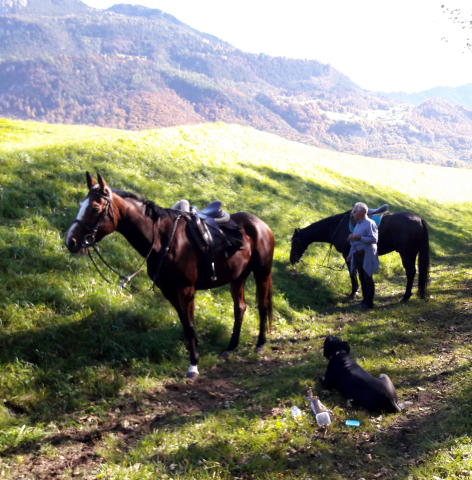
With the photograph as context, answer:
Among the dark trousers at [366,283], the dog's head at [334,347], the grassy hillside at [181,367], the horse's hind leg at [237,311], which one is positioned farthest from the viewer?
the dark trousers at [366,283]

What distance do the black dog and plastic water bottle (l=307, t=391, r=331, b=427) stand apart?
1.58 feet

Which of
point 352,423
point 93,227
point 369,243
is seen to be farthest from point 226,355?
point 369,243

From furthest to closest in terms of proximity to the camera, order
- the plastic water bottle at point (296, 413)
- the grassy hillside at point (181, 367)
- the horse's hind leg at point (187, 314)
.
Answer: the horse's hind leg at point (187, 314) < the plastic water bottle at point (296, 413) < the grassy hillside at point (181, 367)

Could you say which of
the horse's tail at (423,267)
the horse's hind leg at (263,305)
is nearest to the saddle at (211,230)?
the horse's hind leg at (263,305)

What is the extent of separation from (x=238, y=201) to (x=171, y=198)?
340 cm

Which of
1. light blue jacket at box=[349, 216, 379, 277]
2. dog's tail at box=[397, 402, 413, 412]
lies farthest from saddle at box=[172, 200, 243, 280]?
light blue jacket at box=[349, 216, 379, 277]

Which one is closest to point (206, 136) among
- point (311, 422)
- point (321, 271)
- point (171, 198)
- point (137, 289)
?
point (171, 198)

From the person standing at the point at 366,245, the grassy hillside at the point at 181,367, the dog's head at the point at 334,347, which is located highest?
the person standing at the point at 366,245

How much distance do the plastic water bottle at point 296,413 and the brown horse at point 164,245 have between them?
1.90 meters

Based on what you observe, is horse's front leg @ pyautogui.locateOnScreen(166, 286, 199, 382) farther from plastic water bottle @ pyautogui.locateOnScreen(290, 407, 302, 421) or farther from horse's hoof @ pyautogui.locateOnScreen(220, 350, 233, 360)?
Answer: plastic water bottle @ pyautogui.locateOnScreen(290, 407, 302, 421)

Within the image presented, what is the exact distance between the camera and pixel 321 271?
41.3 feet

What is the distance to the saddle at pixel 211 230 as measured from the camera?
6.82 m

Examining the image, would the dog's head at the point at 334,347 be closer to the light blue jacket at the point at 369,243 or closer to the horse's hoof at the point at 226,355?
the horse's hoof at the point at 226,355

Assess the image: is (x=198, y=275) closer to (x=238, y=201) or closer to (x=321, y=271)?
(x=321, y=271)
